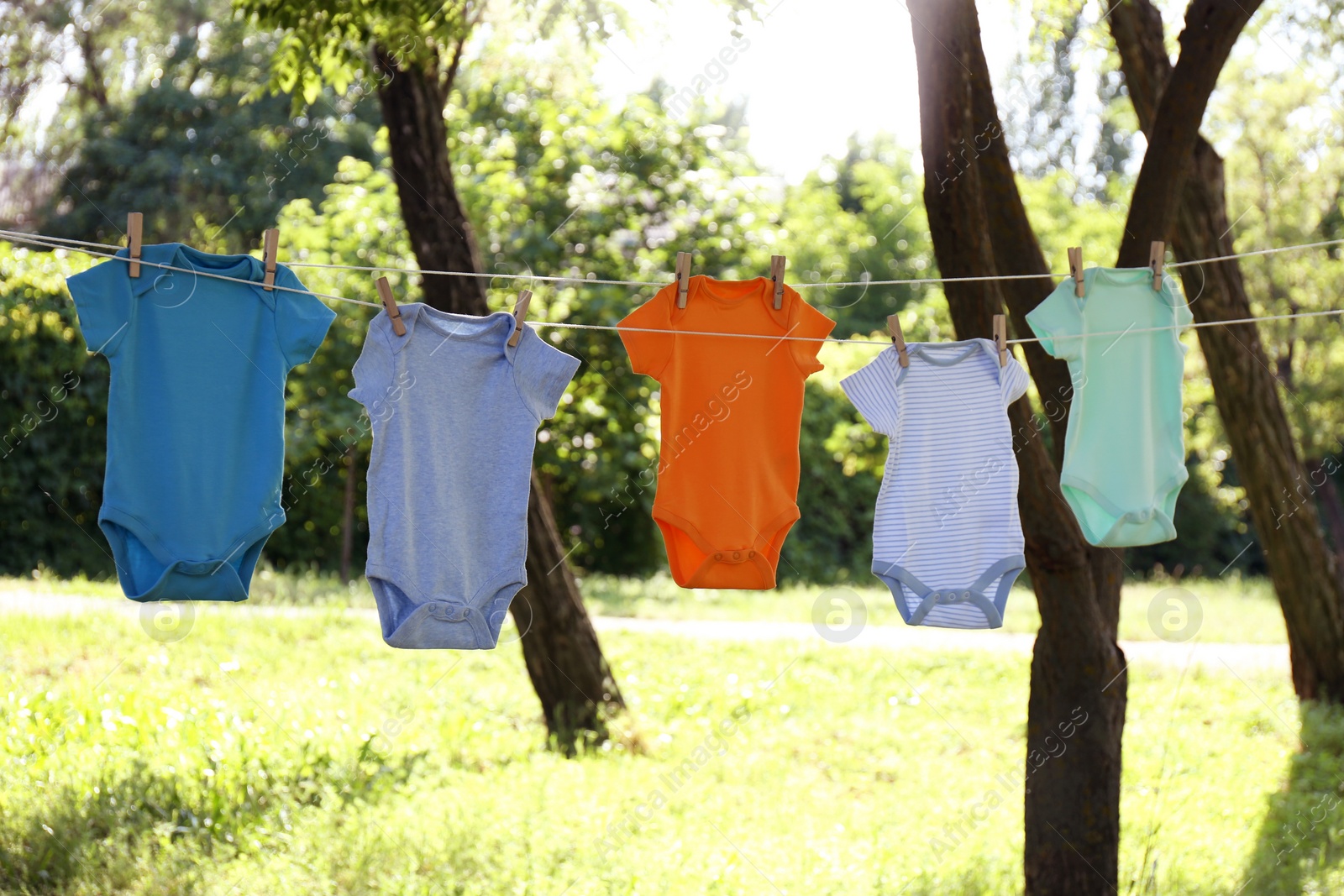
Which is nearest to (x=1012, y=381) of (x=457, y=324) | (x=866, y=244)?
(x=457, y=324)

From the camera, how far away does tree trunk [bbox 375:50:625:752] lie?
5.55 metres

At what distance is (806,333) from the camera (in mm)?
3418

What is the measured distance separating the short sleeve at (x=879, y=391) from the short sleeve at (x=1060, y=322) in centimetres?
46

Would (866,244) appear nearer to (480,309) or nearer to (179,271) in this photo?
(480,309)

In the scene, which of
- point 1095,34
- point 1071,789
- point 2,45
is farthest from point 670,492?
point 2,45

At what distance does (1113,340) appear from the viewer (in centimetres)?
338

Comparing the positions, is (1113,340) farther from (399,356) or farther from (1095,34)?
(1095,34)

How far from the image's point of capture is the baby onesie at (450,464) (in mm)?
3131

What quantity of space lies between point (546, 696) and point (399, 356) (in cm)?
311

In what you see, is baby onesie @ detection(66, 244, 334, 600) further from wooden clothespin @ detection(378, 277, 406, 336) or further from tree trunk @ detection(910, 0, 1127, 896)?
tree trunk @ detection(910, 0, 1127, 896)


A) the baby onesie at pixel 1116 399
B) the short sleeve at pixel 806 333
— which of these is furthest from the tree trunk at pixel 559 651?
the baby onesie at pixel 1116 399

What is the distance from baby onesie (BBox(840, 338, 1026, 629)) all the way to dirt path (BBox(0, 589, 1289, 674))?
5.06 meters

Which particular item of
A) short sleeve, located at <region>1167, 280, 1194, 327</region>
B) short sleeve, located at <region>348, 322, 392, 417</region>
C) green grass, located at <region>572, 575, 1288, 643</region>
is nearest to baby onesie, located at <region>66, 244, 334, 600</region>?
short sleeve, located at <region>348, 322, 392, 417</region>

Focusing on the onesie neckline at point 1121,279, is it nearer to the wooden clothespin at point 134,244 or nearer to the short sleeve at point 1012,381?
the short sleeve at point 1012,381
